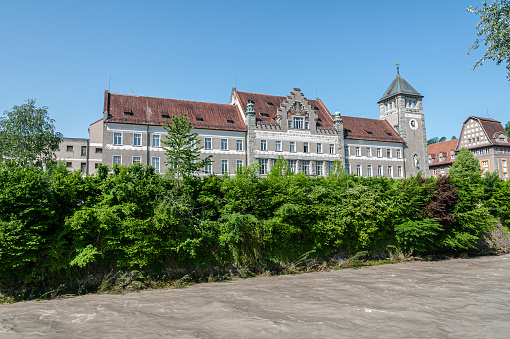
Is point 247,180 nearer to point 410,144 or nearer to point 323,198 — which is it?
point 323,198

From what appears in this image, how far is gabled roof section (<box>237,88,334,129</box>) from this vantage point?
47.1 meters

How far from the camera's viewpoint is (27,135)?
116 feet

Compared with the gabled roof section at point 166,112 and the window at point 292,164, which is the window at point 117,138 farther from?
the window at point 292,164

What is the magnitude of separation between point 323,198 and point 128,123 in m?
27.2

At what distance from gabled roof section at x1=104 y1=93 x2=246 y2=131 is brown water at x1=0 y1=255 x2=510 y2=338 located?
28351 mm

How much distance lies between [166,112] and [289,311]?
1368 inches

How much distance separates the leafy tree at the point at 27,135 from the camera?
112 ft

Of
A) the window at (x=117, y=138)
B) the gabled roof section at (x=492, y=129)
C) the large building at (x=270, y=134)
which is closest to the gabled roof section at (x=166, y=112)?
the large building at (x=270, y=134)

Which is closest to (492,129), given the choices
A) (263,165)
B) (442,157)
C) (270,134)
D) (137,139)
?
(442,157)

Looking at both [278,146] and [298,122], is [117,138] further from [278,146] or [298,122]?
[298,122]

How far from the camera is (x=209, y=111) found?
151 feet

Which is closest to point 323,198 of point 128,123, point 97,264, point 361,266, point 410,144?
point 361,266

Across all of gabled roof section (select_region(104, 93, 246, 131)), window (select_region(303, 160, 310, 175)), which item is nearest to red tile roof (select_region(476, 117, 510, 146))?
window (select_region(303, 160, 310, 175))

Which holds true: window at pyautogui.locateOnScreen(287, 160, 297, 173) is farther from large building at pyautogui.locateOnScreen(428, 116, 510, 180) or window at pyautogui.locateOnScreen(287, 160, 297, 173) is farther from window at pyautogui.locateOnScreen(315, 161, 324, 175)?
large building at pyautogui.locateOnScreen(428, 116, 510, 180)
